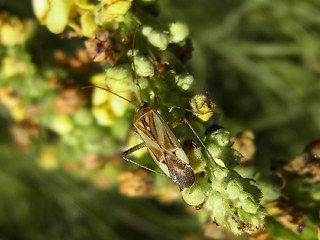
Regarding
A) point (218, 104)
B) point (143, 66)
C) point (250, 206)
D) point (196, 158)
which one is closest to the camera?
point (250, 206)

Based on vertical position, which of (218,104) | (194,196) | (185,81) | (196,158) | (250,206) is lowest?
(250,206)

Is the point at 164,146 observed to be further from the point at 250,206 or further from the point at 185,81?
the point at 250,206

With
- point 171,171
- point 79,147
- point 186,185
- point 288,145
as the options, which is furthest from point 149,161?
point 288,145

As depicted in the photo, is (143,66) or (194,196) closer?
(194,196)

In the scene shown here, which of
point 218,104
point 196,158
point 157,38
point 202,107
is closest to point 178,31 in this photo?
point 157,38

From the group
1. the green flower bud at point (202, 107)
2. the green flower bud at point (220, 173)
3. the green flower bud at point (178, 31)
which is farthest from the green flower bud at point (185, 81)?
the green flower bud at point (220, 173)

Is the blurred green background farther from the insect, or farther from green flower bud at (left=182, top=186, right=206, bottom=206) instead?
green flower bud at (left=182, top=186, right=206, bottom=206)
